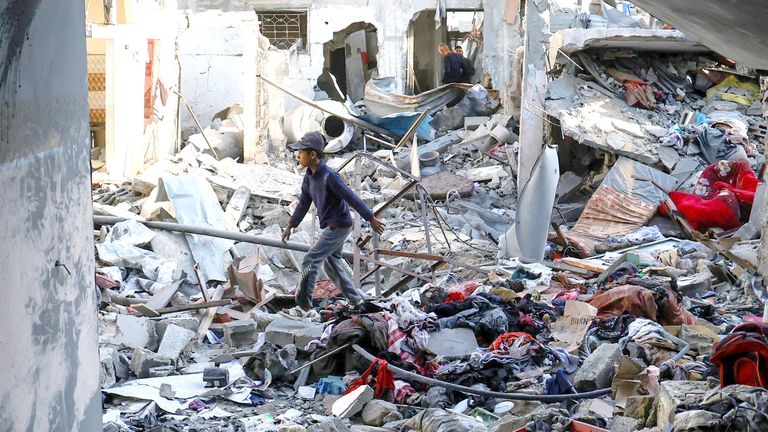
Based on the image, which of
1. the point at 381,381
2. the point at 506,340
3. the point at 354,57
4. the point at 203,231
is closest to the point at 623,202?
the point at 203,231

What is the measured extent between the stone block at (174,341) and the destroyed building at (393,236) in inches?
1.0

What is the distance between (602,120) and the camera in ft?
54.2

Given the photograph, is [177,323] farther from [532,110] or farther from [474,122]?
[474,122]

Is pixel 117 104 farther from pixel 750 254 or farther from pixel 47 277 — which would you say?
pixel 47 277

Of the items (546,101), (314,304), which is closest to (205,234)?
(314,304)

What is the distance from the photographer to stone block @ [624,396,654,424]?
5.72 meters

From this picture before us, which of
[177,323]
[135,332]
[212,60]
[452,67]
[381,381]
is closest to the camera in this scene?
[381,381]

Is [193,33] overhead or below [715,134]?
overhead

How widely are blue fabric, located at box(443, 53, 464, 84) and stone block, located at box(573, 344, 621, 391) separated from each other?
21.7 metres

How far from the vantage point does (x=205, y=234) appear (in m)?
12.2

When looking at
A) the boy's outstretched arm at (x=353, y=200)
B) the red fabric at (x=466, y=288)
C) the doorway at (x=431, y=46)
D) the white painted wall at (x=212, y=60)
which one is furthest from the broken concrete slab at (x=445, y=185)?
the doorway at (x=431, y=46)

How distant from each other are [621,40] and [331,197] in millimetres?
9292

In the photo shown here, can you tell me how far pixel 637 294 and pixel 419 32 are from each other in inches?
961

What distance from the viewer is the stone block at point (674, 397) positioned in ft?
16.9
